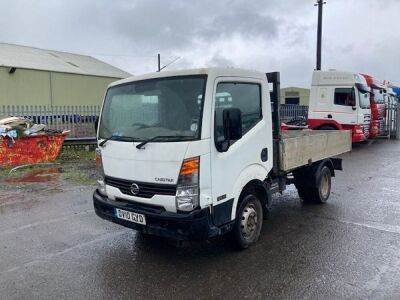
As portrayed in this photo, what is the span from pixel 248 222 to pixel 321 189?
8.77 feet

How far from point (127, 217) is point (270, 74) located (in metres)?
2.69

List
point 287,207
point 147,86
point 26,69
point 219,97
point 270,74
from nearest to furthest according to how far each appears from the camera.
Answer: point 219,97 → point 147,86 → point 270,74 → point 287,207 → point 26,69

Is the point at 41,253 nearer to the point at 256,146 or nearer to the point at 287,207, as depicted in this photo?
the point at 256,146

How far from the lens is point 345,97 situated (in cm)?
1545

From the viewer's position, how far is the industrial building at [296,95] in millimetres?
43466

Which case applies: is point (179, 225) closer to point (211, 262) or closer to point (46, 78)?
point (211, 262)

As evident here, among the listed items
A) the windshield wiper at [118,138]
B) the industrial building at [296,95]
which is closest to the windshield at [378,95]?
the windshield wiper at [118,138]

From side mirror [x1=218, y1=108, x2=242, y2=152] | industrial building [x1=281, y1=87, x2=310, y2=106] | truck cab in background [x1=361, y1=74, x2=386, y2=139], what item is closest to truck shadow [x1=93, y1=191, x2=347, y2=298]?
side mirror [x1=218, y1=108, x2=242, y2=152]

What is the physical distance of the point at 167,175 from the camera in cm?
393

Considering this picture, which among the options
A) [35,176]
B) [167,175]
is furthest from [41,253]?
[35,176]

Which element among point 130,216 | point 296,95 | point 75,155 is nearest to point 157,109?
point 130,216

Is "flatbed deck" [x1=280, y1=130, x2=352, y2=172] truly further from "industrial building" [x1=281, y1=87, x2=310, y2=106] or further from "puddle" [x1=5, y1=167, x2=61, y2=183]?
"industrial building" [x1=281, y1=87, x2=310, y2=106]

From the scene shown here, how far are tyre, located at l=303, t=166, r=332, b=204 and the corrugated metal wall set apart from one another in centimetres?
2445

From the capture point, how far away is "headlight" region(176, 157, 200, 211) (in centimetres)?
385
